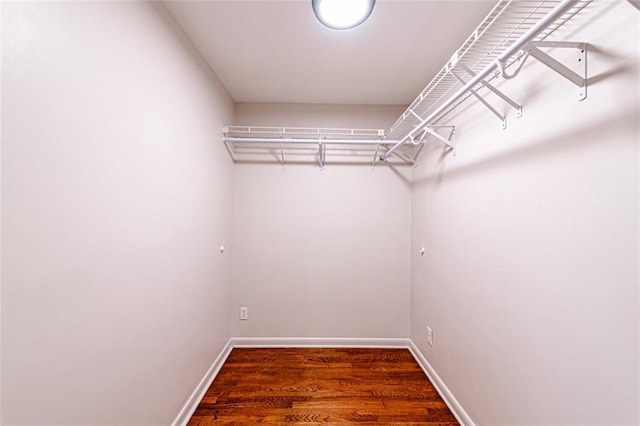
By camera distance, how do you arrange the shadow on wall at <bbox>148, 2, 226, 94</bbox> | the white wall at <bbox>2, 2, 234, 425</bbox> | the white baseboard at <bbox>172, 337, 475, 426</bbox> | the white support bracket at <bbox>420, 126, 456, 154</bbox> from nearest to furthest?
the white wall at <bbox>2, 2, 234, 425</bbox>, the shadow on wall at <bbox>148, 2, 226, 94</bbox>, the white support bracket at <bbox>420, 126, 456, 154</bbox>, the white baseboard at <bbox>172, 337, 475, 426</bbox>

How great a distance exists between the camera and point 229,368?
211 centimetres

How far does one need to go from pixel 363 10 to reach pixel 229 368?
271cm

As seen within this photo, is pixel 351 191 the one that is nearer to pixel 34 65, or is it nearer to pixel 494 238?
pixel 494 238

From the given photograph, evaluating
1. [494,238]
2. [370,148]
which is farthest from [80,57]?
[370,148]

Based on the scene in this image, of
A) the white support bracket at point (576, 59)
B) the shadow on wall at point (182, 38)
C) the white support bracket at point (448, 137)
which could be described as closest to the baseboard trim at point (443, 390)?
the white support bracket at point (448, 137)

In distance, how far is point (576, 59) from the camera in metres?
0.88

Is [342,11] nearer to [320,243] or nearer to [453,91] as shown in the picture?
[453,91]

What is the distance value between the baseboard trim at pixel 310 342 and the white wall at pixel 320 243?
0.17 feet

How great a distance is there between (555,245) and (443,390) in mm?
1443

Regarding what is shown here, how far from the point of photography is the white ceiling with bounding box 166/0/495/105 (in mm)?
1285

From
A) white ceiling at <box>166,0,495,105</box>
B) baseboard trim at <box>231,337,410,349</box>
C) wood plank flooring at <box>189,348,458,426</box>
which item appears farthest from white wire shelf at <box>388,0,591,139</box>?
baseboard trim at <box>231,337,410,349</box>

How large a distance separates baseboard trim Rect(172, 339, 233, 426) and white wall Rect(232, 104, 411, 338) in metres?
0.30

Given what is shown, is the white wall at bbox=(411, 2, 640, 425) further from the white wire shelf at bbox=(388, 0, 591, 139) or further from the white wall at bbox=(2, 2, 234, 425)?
the white wall at bbox=(2, 2, 234, 425)

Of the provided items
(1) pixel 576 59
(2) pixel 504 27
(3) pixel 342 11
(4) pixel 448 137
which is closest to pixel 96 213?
(3) pixel 342 11
